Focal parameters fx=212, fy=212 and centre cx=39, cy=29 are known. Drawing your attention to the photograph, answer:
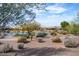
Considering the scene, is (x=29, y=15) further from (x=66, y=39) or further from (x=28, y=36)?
(x=66, y=39)

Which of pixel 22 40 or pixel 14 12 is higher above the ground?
pixel 14 12

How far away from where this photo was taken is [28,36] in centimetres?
164

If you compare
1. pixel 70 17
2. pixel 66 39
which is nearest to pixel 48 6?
pixel 70 17

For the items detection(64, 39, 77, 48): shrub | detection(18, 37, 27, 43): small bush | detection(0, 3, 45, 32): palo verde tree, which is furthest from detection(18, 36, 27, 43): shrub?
detection(64, 39, 77, 48): shrub

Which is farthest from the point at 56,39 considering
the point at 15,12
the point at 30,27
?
the point at 15,12

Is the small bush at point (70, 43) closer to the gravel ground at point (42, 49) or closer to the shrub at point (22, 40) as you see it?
the gravel ground at point (42, 49)

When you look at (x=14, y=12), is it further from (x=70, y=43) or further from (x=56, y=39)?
(x=70, y=43)

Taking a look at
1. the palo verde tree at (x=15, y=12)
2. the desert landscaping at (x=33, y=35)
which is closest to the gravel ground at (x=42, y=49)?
the desert landscaping at (x=33, y=35)

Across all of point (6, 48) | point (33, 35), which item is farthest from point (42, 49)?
point (6, 48)

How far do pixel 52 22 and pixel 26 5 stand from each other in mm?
242

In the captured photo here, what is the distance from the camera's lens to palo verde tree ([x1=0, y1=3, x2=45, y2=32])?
165 cm

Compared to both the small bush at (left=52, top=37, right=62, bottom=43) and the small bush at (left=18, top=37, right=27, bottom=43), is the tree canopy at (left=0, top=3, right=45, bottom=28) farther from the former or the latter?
the small bush at (left=52, top=37, right=62, bottom=43)

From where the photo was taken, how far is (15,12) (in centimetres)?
166

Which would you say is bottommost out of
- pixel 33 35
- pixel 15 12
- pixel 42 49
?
pixel 42 49
